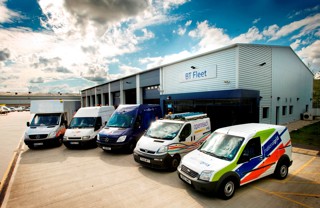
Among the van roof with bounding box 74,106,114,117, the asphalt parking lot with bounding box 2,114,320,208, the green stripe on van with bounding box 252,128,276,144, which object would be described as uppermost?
the van roof with bounding box 74,106,114,117

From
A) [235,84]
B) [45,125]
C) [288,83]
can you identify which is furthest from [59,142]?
[288,83]

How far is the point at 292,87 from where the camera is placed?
18312mm

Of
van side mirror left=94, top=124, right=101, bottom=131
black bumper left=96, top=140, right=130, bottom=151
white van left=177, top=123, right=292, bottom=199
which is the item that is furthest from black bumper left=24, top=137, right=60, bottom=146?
white van left=177, top=123, right=292, bottom=199

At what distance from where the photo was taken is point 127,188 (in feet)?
16.0

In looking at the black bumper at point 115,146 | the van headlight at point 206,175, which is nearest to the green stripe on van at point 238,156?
the van headlight at point 206,175

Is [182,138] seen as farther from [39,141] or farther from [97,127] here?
[39,141]

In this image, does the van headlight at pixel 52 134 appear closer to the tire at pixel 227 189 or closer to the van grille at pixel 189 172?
the van grille at pixel 189 172

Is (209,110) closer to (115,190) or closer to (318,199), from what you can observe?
(318,199)

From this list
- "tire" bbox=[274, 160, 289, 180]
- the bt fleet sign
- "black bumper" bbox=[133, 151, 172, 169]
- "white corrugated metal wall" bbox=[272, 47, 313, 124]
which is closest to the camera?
"tire" bbox=[274, 160, 289, 180]

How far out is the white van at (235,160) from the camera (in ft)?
13.5

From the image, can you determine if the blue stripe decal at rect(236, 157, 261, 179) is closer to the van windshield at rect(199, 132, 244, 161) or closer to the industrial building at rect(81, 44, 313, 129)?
the van windshield at rect(199, 132, 244, 161)

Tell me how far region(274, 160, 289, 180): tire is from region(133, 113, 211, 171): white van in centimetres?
283

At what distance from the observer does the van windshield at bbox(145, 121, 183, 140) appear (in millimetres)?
6362

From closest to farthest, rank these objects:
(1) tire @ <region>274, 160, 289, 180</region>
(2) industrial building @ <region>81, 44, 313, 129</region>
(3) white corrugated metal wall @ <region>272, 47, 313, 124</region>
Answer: (1) tire @ <region>274, 160, 289, 180</region> < (2) industrial building @ <region>81, 44, 313, 129</region> < (3) white corrugated metal wall @ <region>272, 47, 313, 124</region>
